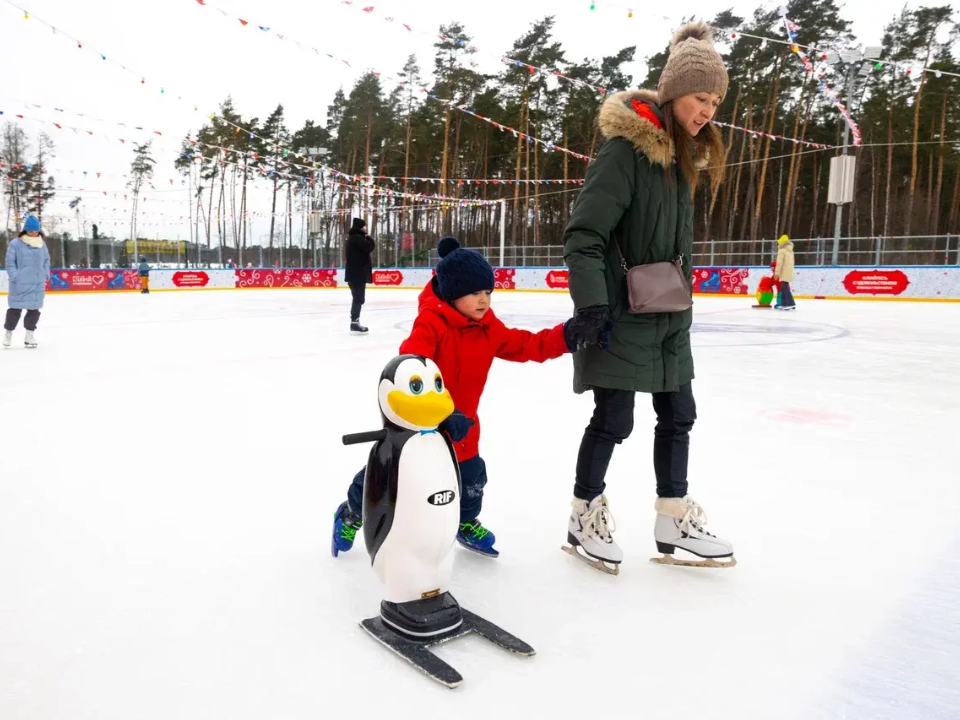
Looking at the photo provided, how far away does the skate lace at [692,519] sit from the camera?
1.70 m

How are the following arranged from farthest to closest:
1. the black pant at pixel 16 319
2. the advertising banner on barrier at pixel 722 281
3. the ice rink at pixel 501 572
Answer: the advertising banner on barrier at pixel 722 281 → the black pant at pixel 16 319 → the ice rink at pixel 501 572

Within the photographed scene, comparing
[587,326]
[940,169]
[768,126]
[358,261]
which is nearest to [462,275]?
[587,326]

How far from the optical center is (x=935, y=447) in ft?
9.00

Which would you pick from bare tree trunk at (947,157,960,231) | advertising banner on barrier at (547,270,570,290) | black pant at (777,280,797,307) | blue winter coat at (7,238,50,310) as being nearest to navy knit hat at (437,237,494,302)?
blue winter coat at (7,238,50,310)

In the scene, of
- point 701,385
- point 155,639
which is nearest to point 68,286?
point 701,385

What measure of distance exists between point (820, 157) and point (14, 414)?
28951mm

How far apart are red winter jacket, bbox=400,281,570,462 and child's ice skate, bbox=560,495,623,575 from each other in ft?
1.07

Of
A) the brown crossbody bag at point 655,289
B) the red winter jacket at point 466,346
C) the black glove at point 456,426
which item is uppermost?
the brown crossbody bag at point 655,289

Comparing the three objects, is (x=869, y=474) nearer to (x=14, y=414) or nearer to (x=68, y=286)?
(x=14, y=414)

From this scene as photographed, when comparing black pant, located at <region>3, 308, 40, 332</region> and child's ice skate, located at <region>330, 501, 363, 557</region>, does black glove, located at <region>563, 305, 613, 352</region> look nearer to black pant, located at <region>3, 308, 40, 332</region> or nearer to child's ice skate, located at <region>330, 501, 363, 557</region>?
child's ice skate, located at <region>330, 501, 363, 557</region>

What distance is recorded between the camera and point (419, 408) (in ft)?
4.10

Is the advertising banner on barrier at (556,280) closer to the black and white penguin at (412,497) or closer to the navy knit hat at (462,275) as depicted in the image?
the navy knit hat at (462,275)

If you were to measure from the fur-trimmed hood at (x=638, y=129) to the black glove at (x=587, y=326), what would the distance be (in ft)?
1.20

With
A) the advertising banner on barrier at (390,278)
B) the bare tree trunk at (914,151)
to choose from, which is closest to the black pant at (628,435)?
the advertising banner on barrier at (390,278)
